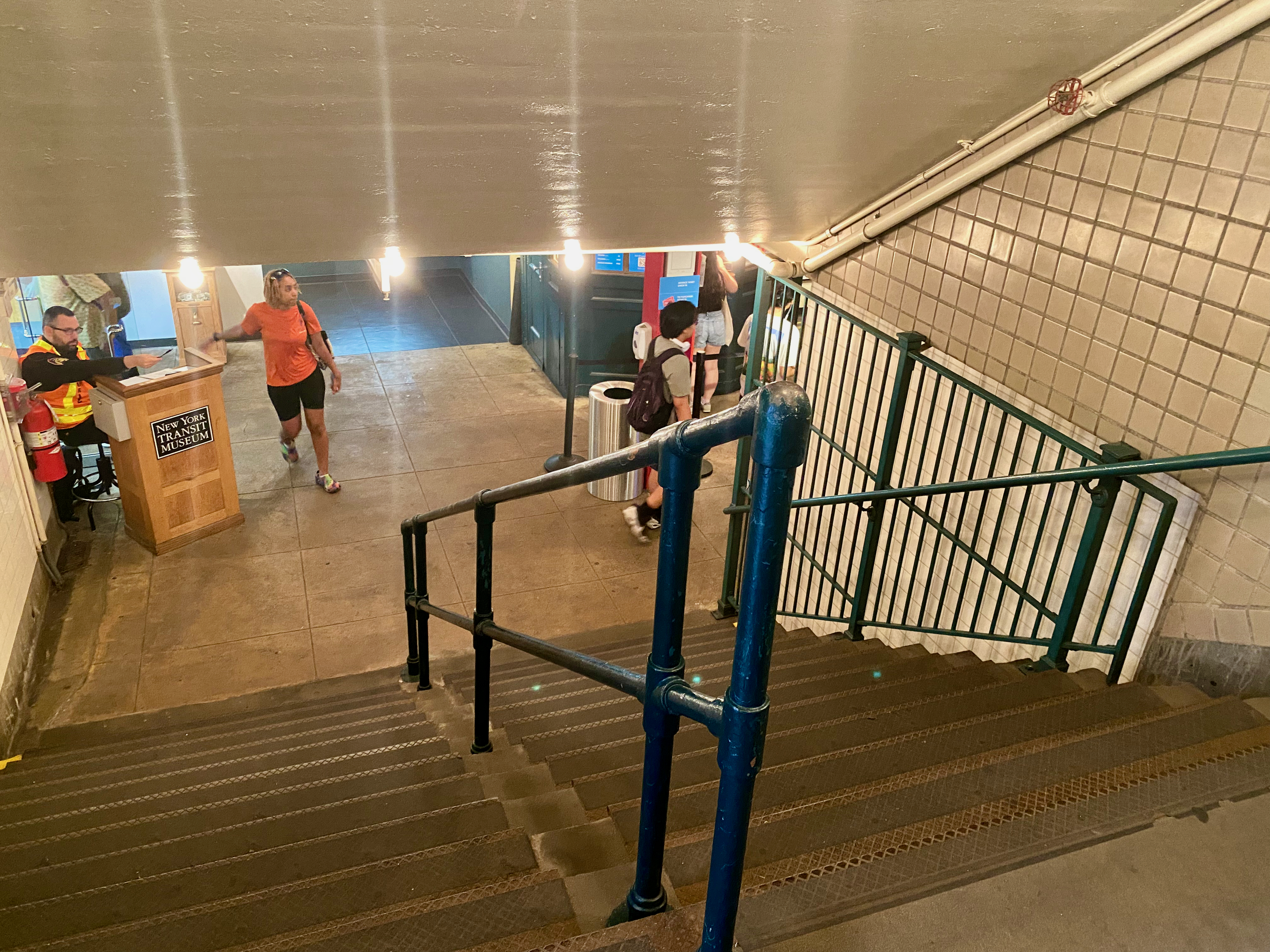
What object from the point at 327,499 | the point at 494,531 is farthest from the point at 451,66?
the point at 327,499

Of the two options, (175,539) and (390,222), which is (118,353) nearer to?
(175,539)

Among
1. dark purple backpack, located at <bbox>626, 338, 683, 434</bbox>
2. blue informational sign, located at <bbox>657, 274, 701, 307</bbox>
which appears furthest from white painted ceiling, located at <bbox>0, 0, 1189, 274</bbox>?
blue informational sign, located at <bbox>657, 274, 701, 307</bbox>

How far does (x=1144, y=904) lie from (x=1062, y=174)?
2543mm

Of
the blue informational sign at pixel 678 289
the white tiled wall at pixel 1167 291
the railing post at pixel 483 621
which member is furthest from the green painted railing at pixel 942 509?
the blue informational sign at pixel 678 289

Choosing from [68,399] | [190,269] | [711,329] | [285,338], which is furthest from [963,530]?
[68,399]

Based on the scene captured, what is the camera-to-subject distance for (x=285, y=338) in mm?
6488

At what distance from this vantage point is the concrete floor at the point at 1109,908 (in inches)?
64.8

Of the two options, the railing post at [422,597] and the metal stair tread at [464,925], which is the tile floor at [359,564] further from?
the metal stair tread at [464,925]

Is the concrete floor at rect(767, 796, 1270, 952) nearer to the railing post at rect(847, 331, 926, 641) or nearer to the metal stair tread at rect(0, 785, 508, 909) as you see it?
the metal stair tread at rect(0, 785, 508, 909)

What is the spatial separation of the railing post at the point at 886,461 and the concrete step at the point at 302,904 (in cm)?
246

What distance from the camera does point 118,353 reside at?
8539mm

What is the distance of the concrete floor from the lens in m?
1.65

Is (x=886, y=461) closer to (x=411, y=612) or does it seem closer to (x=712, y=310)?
(x=411, y=612)

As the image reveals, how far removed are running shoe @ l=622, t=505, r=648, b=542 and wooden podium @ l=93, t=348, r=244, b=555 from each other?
8.97 ft
